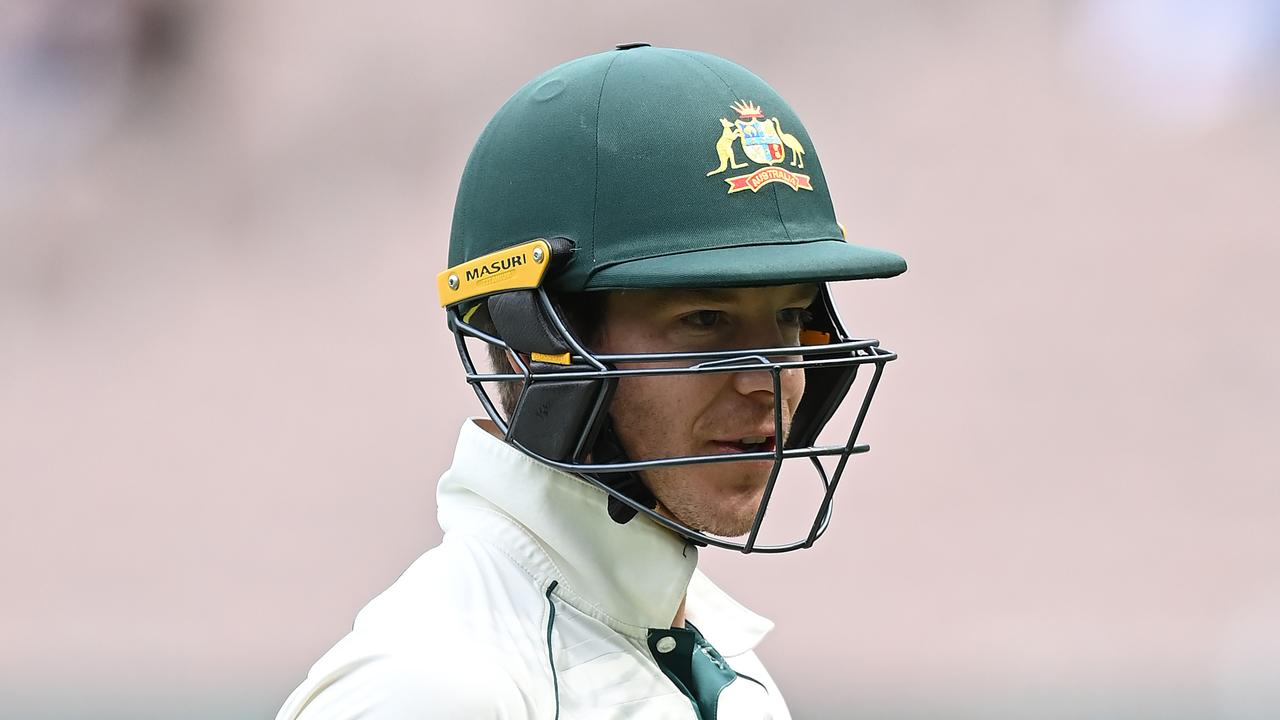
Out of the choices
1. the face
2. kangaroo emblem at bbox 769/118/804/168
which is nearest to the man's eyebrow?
the face

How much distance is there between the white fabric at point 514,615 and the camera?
4.41ft

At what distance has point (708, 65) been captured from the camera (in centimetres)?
175

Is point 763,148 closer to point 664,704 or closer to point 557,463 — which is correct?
point 557,463

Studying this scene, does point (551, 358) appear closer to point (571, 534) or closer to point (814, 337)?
point (571, 534)

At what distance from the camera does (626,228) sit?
163cm

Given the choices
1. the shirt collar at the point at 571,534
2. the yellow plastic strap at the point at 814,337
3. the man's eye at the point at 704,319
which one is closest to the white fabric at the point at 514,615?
the shirt collar at the point at 571,534

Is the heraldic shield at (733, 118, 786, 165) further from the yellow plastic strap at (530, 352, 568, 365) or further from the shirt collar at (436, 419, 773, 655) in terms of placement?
the shirt collar at (436, 419, 773, 655)

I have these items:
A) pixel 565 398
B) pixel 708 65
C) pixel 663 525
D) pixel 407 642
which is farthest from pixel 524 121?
pixel 407 642

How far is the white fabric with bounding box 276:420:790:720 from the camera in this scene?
1.34m

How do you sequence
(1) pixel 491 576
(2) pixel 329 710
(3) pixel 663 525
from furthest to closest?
(3) pixel 663 525, (1) pixel 491 576, (2) pixel 329 710

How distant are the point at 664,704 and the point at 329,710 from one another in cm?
42

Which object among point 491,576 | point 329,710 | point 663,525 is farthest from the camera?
point 663,525

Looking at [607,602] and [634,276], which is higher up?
[634,276]

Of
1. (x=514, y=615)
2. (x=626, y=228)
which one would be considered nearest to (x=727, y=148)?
(x=626, y=228)
